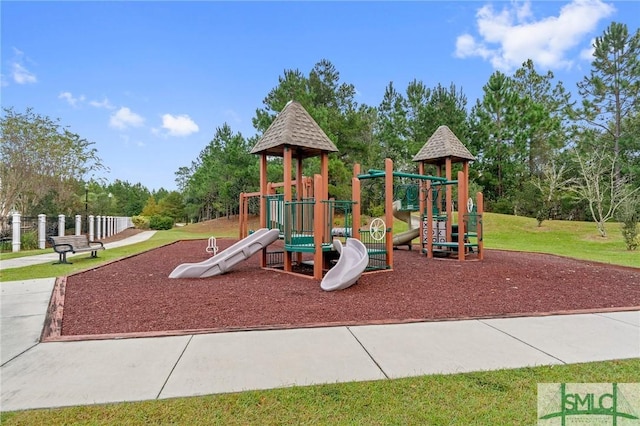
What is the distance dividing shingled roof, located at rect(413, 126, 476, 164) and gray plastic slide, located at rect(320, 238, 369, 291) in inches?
245

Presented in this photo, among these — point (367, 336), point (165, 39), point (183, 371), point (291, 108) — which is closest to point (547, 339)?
point (367, 336)

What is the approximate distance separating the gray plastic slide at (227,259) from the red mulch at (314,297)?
0.28 meters

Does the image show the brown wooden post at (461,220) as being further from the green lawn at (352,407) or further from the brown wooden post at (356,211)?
the green lawn at (352,407)

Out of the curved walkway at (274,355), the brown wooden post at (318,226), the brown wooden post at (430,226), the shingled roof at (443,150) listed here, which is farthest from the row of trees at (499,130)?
the curved walkway at (274,355)

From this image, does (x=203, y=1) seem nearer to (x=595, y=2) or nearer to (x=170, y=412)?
(x=170, y=412)

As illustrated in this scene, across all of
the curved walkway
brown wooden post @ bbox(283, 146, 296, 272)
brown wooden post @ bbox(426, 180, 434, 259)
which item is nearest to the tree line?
brown wooden post @ bbox(426, 180, 434, 259)

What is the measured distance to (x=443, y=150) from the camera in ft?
39.9

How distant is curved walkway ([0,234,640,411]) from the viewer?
278cm

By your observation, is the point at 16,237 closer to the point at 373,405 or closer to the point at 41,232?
the point at 41,232

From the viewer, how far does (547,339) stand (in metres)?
3.90

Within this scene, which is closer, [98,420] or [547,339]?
[98,420]

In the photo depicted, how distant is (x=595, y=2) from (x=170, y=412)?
16642 mm

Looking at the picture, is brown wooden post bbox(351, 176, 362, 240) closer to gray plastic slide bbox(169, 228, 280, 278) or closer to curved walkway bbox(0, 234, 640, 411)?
gray plastic slide bbox(169, 228, 280, 278)

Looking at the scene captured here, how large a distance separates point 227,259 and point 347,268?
293cm
